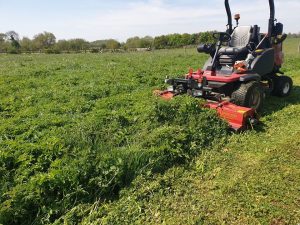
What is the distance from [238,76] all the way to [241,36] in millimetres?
1871

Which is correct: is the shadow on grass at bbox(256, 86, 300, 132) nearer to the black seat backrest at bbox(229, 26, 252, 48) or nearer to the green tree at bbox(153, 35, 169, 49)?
the black seat backrest at bbox(229, 26, 252, 48)

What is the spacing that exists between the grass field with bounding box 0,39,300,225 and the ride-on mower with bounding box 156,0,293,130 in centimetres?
47

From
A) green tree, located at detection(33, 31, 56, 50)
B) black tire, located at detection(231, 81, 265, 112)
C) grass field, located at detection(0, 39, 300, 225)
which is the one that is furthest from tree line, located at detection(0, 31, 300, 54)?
grass field, located at detection(0, 39, 300, 225)

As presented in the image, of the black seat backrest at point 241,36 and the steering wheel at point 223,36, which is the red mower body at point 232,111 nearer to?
the black seat backrest at point 241,36

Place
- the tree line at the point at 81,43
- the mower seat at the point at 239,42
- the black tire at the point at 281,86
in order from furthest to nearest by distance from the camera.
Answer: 1. the tree line at the point at 81,43
2. the black tire at the point at 281,86
3. the mower seat at the point at 239,42

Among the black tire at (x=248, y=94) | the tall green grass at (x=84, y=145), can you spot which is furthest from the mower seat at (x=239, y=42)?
the tall green grass at (x=84, y=145)

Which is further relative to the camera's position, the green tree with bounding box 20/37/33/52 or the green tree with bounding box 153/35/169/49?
the green tree with bounding box 20/37/33/52

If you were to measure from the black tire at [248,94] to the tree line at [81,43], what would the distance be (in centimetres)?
4619

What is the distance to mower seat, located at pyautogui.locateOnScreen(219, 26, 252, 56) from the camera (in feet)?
25.7

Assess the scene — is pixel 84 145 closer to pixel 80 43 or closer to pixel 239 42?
pixel 239 42

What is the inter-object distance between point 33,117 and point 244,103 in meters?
4.78

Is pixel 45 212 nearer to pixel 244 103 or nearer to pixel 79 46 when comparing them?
pixel 244 103

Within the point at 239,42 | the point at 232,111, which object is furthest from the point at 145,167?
the point at 239,42

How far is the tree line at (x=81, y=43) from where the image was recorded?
57759mm
